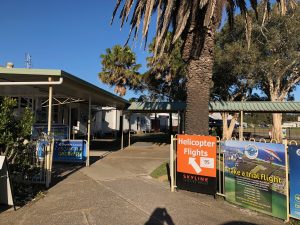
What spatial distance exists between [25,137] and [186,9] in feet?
19.2

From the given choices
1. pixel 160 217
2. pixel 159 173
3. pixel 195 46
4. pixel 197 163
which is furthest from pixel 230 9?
pixel 160 217

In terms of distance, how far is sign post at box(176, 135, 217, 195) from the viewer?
25.7 ft

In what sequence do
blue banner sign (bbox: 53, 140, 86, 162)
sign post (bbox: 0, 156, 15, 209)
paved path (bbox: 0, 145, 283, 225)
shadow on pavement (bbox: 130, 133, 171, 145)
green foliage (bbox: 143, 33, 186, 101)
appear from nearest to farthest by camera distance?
paved path (bbox: 0, 145, 283, 225), sign post (bbox: 0, 156, 15, 209), blue banner sign (bbox: 53, 140, 86, 162), shadow on pavement (bbox: 130, 133, 171, 145), green foliage (bbox: 143, 33, 186, 101)

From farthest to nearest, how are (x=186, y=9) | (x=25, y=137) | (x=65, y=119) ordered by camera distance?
(x=65, y=119) < (x=186, y=9) < (x=25, y=137)

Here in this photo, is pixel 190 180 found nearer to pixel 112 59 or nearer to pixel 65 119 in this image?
pixel 65 119

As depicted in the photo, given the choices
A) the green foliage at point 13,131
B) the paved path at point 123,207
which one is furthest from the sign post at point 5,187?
the green foliage at point 13,131

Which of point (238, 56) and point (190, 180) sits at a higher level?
point (238, 56)

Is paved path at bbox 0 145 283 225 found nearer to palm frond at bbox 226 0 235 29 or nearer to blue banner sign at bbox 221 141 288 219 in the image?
blue banner sign at bbox 221 141 288 219

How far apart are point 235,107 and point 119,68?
13688 millimetres

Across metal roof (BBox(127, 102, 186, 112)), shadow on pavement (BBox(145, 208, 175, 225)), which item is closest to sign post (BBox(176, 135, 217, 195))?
shadow on pavement (BBox(145, 208, 175, 225))

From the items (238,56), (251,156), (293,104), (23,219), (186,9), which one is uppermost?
(238,56)

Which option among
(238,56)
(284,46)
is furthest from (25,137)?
(284,46)

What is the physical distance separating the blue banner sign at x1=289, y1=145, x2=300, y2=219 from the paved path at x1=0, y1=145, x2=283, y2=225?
15.1 inches

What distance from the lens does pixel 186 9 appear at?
9.95 meters
